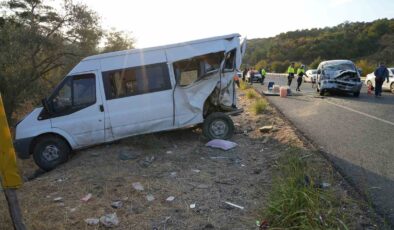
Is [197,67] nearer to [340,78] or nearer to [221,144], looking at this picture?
[221,144]

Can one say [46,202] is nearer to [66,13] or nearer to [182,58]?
[182,58]

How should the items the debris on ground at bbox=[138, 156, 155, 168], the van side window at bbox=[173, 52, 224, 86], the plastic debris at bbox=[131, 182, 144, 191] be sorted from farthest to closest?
the van side window at bbox=[173, 52, 224, 86]
the debris on ground at bbox=[138, 156, 155, 168]
the plastic debris at bbox=[131, 182, 144, 191]

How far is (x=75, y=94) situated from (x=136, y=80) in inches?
56.1

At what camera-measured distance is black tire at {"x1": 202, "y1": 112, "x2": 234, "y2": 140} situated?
9281mm

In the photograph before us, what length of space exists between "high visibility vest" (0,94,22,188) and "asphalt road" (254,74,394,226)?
415 centimetres

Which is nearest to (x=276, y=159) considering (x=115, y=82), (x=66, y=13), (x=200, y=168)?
(x=200, y=168)

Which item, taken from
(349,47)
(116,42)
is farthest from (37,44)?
(349,47)

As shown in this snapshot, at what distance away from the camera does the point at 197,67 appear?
365 inches

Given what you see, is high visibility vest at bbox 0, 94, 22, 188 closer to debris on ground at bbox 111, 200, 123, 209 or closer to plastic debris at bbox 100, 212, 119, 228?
plastic debris at bbox 100, 212, 119, 228

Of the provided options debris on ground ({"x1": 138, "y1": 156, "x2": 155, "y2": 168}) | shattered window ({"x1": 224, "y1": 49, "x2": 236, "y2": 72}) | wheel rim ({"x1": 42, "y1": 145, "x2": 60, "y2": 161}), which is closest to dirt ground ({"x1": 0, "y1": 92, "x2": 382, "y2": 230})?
debris on ground ({"x1": 138, "y1": 156, "x2": 155, "y2": 168})

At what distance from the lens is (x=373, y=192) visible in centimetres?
529

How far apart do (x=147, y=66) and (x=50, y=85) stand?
43.7 ft

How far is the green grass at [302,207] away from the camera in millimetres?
4184

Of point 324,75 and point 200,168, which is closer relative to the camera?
point 200,168
